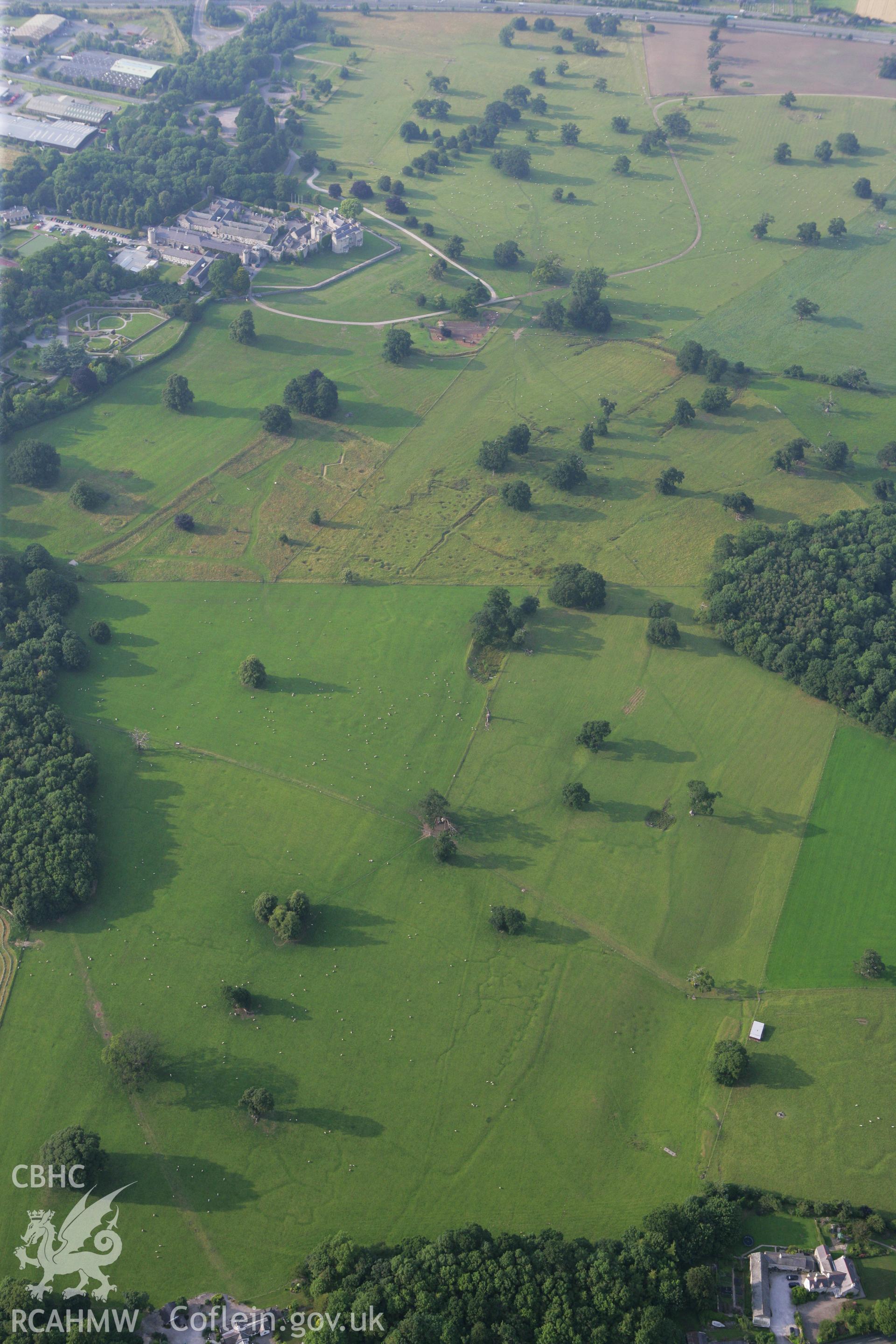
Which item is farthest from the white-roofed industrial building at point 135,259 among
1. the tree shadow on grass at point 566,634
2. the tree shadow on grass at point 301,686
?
the tree shadow on grass at point 566,634

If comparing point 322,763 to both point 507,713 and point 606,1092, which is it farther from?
point 606,1092

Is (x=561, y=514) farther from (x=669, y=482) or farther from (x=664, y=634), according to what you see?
(x=664, y=634)

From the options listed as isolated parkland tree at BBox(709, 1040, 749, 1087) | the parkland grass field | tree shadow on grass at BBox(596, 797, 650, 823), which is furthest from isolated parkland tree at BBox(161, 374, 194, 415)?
isolated parkland tree at BBox(709, 1040, 749, 1087)

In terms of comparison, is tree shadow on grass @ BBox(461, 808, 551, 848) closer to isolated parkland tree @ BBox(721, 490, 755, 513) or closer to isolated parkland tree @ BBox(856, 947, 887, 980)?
isolated parkland tree @ BBox(856, 947, 887, 980)

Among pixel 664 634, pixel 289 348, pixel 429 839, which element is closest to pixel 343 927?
pixel 429 839

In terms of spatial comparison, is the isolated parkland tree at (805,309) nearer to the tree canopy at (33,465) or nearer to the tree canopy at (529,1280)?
the tree canopy at (33,465)

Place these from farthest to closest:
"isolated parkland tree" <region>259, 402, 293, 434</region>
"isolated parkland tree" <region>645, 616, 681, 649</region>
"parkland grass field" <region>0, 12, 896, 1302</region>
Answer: "isolated parkland tree" <region>259, 402, 293, 434</region>
"isolated parkland tree" <region>645, 616, 681, 649</region>
"parkland grass field" <region>0, 12, 896, 1302</region>

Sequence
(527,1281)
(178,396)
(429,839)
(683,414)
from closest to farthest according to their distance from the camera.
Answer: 1. (527,1281)
2. (429,839)
3. (178,396)
4. (683,414)
